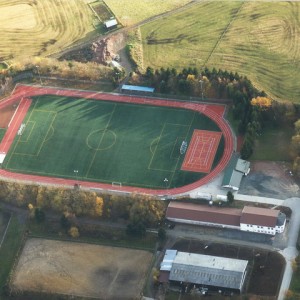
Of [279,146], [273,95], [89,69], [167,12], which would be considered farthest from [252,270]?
[167,12]

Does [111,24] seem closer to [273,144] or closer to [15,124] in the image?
[15,124]

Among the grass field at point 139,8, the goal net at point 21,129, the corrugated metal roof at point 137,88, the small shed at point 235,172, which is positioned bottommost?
the small shed at point 235,172

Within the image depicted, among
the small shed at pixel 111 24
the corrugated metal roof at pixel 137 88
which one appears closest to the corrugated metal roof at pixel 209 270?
the corrugated metal roof at pixel 137 88

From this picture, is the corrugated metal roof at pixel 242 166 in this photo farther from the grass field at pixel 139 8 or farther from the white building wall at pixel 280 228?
the grass field at pixel 139 8

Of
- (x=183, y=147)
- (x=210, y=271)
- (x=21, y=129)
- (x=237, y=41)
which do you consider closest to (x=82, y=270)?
(x=210, y=271)

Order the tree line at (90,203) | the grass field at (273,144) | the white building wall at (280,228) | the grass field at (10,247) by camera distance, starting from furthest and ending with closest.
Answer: the grass field at (273,144)
the tree line at (90,203)
the grass field at (10,247)
the white building wall at (280,228)

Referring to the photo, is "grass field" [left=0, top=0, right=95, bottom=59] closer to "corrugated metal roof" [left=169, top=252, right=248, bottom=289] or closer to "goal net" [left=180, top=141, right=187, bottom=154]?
"goal net" [left=180, top=141, right=187, bottom=154]

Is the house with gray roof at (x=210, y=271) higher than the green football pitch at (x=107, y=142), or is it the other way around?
the green football pitch at (x=107, y=142)
